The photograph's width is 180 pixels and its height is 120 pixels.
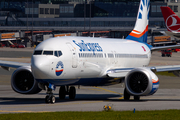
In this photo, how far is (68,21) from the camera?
179125 millimetres

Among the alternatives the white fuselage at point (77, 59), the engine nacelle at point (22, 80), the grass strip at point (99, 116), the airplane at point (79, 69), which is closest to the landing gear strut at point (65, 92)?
the airplane at point (79, 69)

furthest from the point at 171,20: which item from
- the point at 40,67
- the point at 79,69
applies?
the point at 40,67

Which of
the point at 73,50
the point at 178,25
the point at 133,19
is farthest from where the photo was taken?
the point at 133,19

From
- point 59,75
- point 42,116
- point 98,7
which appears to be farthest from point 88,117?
point 98,7

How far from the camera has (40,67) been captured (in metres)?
22.0

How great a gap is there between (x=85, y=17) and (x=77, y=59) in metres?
159

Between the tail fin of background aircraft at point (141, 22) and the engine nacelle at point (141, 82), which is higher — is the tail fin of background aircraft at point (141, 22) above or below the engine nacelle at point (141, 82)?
Result: above

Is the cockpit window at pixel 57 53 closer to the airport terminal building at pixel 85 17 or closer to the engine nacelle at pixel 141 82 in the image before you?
the engine nacelle at pixel 141 82

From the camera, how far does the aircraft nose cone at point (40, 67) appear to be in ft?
72.1

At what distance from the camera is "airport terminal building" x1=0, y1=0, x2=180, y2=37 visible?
16988 cm

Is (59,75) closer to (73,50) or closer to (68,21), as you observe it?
(73,50)

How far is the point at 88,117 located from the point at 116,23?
526ft

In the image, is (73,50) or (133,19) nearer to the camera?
(73,50)

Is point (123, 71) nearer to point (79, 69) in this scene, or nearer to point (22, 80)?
point (79, 69)
